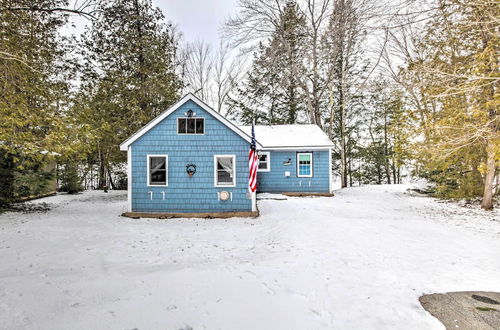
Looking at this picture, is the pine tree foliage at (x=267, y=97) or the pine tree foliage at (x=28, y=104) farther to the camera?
the pine tree foliage at (x=267, y=97)

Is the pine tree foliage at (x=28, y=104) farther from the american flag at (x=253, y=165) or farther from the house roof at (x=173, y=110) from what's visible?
the american flag at (x=253, y=165)

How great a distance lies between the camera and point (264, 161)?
48.9 feet

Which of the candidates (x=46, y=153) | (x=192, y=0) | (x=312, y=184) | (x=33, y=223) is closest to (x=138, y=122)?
(x=46, y=153)

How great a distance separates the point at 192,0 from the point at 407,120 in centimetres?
1430

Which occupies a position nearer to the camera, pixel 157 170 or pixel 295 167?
pixel 157 170

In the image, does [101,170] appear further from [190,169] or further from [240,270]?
[240,270]

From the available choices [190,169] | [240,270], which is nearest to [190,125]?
[190,169]

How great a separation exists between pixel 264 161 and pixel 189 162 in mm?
6240

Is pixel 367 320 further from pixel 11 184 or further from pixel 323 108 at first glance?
pixel 323 108

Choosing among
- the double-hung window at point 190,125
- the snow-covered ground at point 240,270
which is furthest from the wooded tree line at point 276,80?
the snow-covered ground at point 240,270

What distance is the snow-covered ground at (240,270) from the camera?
3098 millimetres

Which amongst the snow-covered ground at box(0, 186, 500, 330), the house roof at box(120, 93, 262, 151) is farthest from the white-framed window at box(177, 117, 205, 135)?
the snow-covered ground at box(0, 186, 500, 330)

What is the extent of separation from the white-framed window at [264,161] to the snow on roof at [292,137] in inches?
21.2

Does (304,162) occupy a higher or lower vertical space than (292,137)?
lower
